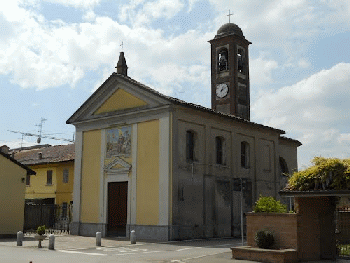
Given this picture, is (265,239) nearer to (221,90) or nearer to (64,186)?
(221,90)

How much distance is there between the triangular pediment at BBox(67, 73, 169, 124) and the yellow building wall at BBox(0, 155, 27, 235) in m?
4.77

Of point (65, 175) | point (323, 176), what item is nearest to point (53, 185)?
point (65, 175)

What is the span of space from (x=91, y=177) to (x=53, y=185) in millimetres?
12977

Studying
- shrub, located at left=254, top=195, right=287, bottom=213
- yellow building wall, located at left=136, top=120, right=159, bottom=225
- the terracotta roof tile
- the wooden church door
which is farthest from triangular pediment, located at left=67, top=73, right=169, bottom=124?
the terracotta roof tile

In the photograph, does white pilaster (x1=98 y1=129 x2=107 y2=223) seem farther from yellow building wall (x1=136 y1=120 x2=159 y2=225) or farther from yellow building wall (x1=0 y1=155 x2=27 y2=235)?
yellow building wall (x1=0 y1=155 x2=27 y2=235)

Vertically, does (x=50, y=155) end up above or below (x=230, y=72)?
below

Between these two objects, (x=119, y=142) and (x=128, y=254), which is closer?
(x=128, y=254)

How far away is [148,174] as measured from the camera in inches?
1000

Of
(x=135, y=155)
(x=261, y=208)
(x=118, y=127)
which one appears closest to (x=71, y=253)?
(x=261, y=208)

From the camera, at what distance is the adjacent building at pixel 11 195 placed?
27.5m

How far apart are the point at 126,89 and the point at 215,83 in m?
12.0

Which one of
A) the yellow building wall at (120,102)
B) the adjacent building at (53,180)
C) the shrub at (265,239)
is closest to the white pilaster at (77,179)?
the yellow building wall at (120,102)

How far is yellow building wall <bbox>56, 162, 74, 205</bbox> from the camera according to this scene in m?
39.1

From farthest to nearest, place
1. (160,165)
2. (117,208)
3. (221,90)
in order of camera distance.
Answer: (221,90) → (117,208) → (160,165)
